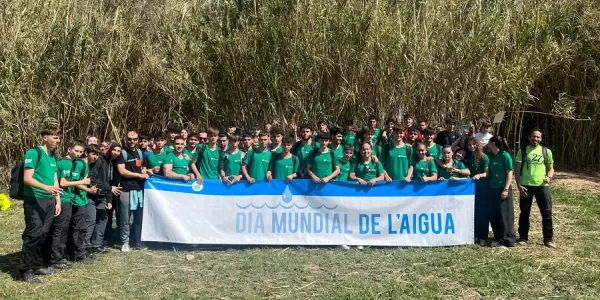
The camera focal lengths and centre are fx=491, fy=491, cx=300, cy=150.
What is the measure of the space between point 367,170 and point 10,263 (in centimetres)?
453

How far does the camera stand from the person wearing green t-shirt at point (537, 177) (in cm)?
624

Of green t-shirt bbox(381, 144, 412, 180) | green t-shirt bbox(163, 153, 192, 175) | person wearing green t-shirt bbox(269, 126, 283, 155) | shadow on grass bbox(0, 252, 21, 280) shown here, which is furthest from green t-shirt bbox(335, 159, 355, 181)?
shadow on grass bbox(0, 252, 21, 280)

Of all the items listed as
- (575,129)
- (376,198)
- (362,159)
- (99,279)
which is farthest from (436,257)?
(575,129)

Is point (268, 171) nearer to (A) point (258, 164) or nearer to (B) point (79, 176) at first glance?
(A) point (258, 164)

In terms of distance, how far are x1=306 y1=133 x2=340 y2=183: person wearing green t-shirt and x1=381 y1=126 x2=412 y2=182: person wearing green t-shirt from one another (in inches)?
28.1

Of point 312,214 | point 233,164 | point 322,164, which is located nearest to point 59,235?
point 233,164

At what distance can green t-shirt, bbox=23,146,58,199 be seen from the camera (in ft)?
16.5

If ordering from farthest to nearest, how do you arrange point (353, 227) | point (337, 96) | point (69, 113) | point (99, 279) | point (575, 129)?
1. point (575, 129)
2. point (69, 113)
3. point (337, 96)
4. point (353, 227)
5. point (99, 279)

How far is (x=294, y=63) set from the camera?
9797 millimetres

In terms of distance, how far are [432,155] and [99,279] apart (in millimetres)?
4370

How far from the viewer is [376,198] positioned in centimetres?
637

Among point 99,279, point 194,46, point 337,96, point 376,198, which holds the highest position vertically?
point 194,46

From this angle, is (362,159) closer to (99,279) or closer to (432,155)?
(432,155)

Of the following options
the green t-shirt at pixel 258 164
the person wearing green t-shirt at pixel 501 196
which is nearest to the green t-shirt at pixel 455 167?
the person wearing green t-shirt at pixel 501 196
